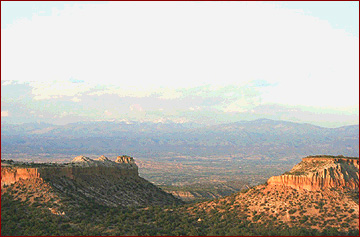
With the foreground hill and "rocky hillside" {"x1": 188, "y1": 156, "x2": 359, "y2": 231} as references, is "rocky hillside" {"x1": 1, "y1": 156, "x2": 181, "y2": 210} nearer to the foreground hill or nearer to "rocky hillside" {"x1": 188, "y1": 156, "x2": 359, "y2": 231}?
the foreground hill

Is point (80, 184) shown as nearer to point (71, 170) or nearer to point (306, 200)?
point (71, 170)

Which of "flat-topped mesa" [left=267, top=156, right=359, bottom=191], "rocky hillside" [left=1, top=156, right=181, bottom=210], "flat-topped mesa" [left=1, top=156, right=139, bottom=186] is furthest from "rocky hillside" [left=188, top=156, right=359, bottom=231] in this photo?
"flat-topped mesa" [left=1, top=156, right=139, bottom=186]

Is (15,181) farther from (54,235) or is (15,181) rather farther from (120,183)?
(120,183)

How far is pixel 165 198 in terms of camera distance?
90.4 metres

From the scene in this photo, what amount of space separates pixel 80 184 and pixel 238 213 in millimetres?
26568

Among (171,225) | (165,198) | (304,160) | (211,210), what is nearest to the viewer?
(171,225)

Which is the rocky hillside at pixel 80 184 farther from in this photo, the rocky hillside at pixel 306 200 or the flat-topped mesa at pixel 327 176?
the flat-topped mesa at pixel 327 176

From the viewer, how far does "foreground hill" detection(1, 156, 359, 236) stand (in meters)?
54.8

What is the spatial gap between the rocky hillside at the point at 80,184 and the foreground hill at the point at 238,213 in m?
0.40

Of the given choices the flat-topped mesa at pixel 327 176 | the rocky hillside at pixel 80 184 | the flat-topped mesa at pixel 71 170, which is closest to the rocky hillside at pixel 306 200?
the flat-topped mesa at pixel 327 176

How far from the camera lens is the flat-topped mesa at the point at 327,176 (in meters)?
60.0

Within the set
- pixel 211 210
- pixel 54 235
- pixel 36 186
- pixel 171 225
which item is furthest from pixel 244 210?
pixel 36 186

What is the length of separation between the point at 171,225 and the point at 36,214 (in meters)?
16.5

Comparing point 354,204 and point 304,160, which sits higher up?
point 304,160
